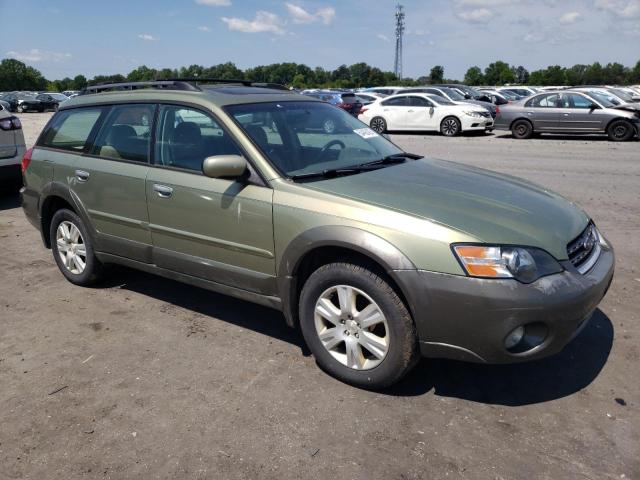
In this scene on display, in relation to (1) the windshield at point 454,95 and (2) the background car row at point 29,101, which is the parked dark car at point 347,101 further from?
(2) the background car row at point 29,101


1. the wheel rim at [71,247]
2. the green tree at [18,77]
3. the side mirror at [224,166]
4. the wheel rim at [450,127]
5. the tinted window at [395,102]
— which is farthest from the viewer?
the green tree at [18,77]

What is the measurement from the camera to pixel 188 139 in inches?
167

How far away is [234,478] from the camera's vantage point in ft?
8.85

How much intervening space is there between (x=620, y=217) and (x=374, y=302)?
526 centimetres

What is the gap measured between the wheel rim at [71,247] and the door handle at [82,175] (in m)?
0.48

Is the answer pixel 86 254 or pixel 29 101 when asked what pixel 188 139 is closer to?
pixel 86 254

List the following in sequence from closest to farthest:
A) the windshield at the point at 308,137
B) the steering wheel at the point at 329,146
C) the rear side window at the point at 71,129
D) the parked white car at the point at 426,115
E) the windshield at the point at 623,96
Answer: the windshield at the point at 308,137 < the steering wheel at the point at 329,146 < the rear side window at the point at 71,129 < the parked white car at the point at 426,115 < the windshield at the point at 623,96

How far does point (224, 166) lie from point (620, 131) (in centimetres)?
1604

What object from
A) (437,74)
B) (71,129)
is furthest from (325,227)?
(437,74)

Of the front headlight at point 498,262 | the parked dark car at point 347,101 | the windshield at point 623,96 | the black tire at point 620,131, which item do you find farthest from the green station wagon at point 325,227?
the parked dark car at point 347,101

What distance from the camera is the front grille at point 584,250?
329cm

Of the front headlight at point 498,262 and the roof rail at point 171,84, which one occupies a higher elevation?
the roof rail at point 171,84

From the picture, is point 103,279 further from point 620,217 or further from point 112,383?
point 620,217

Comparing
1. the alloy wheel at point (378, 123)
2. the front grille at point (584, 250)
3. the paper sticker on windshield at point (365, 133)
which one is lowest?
the alloy wheel at point (378, 123)
